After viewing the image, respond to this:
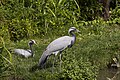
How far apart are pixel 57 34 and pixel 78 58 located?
2.13 meters

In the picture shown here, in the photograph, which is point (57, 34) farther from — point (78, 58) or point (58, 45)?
point (58, 45)

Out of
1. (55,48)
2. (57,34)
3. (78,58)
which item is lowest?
(57,34)

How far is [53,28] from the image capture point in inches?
386

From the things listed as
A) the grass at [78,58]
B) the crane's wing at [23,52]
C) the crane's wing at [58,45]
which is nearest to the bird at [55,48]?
the crane's wing at [58,45]

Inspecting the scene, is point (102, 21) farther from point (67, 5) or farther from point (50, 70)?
point (50, 70)

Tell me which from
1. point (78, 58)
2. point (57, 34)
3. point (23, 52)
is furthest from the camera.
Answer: point (57, 34)

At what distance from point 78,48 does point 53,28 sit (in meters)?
1.58

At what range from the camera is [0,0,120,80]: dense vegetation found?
6.93 m

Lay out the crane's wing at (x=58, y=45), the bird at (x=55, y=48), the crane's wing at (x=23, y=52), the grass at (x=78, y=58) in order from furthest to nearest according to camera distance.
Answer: the crane's wing at (x=23, y=52)
the crane's wing at (x=58, y=45)
the bird at (x=55, y=48)
the grass at (x=78, y=58)

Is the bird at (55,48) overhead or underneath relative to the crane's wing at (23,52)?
overhead

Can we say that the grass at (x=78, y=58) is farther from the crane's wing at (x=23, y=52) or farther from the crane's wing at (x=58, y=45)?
the crane's wing at (x=58, y=45)

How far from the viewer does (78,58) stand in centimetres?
763

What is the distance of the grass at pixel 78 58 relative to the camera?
6718mm

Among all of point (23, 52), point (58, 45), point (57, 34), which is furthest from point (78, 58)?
point (57, 34)
